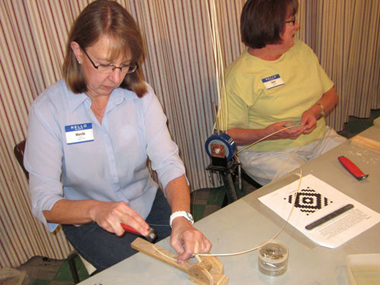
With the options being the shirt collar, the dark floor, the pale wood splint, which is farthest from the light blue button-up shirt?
the dark floor

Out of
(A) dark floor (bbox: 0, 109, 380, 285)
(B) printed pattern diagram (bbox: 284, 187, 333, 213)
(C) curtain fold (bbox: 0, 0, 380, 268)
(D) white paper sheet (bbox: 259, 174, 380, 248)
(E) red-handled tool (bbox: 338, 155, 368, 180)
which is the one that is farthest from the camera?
(A) dark floor (bbox: 0, 109, 380, 285)

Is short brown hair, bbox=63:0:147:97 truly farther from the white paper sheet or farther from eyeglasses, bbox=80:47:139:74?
the white paper sheet

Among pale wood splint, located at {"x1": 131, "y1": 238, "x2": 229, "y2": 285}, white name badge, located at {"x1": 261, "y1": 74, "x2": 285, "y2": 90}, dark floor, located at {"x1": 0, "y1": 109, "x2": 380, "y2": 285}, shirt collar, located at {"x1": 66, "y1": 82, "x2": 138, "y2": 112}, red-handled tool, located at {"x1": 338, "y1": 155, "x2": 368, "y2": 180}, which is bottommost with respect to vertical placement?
dark floor, located at {"x1": 0, "y1": 109, "x2": 380, "y2": 285}

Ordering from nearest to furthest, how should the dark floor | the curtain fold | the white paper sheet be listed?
the white paper sheet
the curtain fold
the dark floor

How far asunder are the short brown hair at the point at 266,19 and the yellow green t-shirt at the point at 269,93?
0.11 meters

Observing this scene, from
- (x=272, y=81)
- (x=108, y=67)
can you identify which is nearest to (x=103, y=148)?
(x=108, y=67)

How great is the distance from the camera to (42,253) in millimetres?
2119

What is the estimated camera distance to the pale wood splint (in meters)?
0.87

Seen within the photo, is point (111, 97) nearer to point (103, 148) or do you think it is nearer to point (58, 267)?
point (103, 148)

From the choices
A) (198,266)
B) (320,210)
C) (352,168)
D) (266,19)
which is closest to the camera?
(198,266)

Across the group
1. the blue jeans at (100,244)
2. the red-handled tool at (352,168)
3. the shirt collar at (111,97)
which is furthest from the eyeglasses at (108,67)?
the red-handled tool at (352,168)

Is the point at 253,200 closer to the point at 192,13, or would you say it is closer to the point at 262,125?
the point at 262,125

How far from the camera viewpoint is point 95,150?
1.33 metres

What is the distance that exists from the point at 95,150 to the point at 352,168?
1.00 metres
